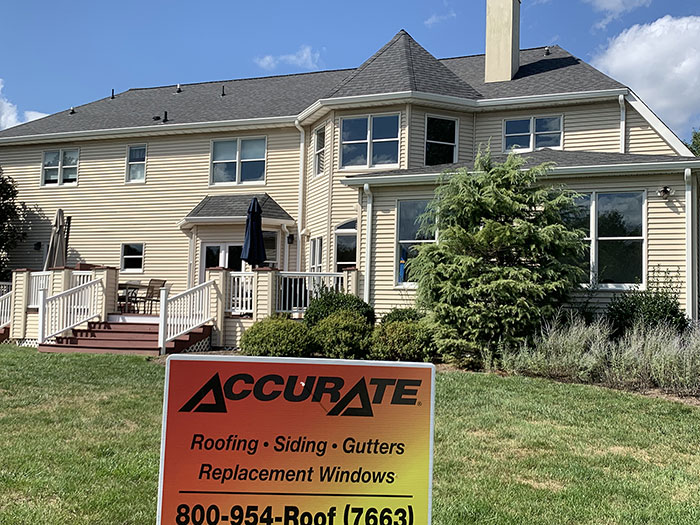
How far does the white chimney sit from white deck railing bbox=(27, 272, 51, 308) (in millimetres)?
13632

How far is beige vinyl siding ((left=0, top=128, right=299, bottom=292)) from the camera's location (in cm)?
1923

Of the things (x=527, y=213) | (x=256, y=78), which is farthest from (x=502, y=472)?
(x=256, y=78)

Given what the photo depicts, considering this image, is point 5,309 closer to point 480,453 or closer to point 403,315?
point 403,315

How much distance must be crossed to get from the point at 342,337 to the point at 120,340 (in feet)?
17.6

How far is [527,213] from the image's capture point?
11.6 metres

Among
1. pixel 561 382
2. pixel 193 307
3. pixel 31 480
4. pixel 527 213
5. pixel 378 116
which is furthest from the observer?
pixel 378 116

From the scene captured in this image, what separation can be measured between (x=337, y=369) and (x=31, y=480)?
3.56m

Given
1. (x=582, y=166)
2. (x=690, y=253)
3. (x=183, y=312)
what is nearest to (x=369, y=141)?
(x=582, y=166)

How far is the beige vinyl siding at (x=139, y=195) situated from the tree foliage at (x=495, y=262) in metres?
8.05

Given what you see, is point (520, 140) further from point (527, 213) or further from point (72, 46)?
point (72, 46)

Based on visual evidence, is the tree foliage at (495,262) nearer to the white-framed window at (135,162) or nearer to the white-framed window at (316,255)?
the white-framed window at (316,255)

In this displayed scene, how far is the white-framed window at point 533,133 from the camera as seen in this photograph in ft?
55.4

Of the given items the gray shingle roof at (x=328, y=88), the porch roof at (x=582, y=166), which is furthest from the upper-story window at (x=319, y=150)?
the porch roof at (x=582, y=166)

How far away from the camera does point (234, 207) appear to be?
18375 millimetres
